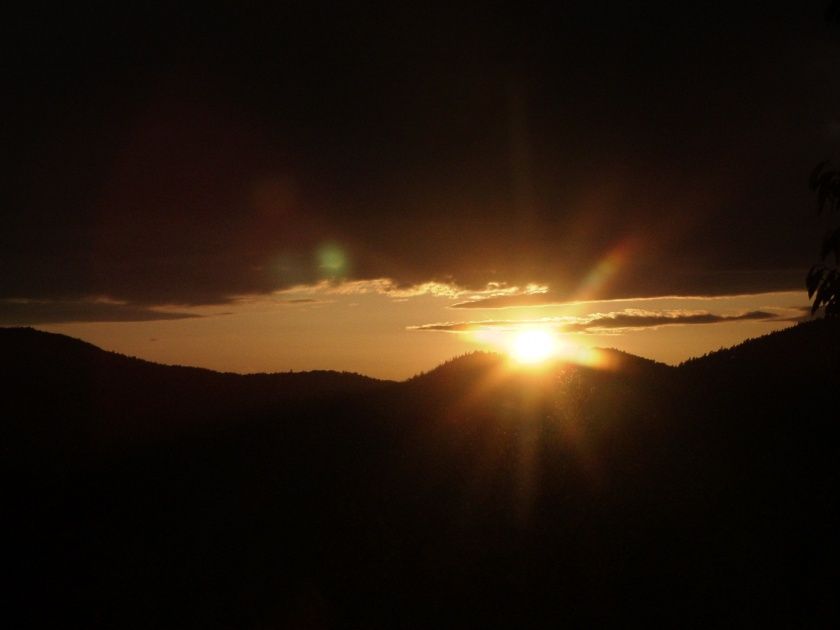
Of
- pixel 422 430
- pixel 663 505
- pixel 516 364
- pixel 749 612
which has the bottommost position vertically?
pixel 749 612

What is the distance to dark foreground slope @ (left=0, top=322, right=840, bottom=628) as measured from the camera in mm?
12867

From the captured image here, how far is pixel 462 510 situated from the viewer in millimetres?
15422

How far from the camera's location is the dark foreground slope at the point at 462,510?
12.9 meters

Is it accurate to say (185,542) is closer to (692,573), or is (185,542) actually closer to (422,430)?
(422,430)

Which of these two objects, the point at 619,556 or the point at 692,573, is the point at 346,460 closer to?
the point at 619,556

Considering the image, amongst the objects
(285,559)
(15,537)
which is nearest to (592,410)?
(285,559)

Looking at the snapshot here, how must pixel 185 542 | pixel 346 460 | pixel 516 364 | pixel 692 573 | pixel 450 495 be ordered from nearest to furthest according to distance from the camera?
1. pixel 692 573
2. pixel 185 542
3. pixel 450 495
4. pixel 346 460
5. pixel 516 364

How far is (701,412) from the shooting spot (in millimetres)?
21250

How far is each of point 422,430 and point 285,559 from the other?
687cm

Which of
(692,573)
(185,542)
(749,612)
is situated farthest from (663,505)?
(185,542)

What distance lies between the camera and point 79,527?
16359mm

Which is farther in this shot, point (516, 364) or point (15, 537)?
point (516, 364)

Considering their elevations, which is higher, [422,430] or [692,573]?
[422,430]

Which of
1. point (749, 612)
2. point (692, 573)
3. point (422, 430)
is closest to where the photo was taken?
point (749, 612)
